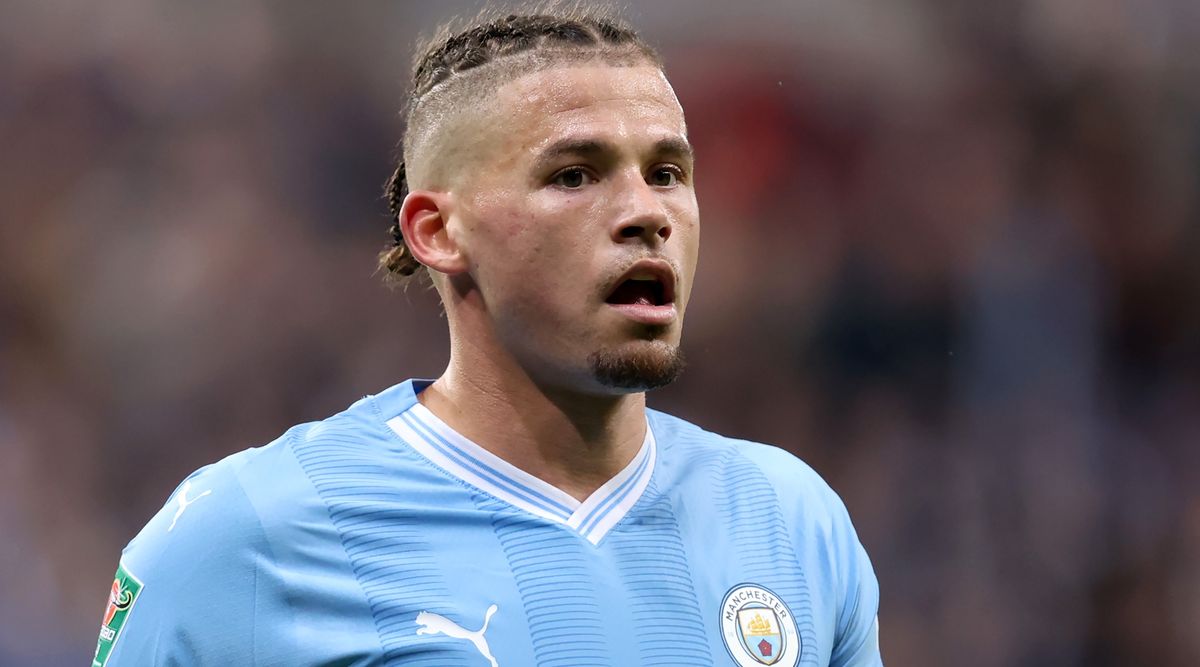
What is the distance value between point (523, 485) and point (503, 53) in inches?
29.6

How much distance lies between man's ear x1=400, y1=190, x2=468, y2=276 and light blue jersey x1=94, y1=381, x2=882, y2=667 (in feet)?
0.80

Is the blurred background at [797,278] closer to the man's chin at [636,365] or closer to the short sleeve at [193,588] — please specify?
the short sleeve at [193,588]

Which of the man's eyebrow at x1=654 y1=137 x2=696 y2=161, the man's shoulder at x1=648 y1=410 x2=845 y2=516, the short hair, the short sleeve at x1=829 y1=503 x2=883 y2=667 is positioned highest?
the short hair

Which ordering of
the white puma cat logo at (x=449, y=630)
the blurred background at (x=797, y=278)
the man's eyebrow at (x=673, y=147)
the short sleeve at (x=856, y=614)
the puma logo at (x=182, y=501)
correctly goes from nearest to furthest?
the white puma cat logo at (x=449, y=630) → the puma logo at (x=182, y=501) → the man's eyebrow at (x=673, y=147) → the short sleeve at (x=856, y=614) → the blurred background at (x=797, y=278)

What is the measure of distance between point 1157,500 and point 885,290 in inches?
46.3

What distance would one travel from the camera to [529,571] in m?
2.15

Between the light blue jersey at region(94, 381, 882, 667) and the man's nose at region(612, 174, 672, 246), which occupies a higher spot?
the man's nose at region(612, 174, 672, 246)

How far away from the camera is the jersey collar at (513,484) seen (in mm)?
2252

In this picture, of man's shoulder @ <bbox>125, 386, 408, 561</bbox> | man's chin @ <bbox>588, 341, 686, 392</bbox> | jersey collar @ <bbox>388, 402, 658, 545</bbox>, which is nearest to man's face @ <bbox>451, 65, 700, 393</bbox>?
man's chin @ <bbox>588, 341, 686, 392</bbox>

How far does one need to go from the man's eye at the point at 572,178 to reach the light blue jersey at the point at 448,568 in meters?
0.47

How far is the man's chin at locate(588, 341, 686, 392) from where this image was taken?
2.17 m

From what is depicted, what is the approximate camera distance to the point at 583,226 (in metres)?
2.18

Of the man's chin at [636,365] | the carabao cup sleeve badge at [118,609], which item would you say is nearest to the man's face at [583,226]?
the man's chin at [636,365]

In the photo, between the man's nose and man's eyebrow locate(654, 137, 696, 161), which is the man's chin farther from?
man's eyebrow locate(654, 137, 696, 161)
